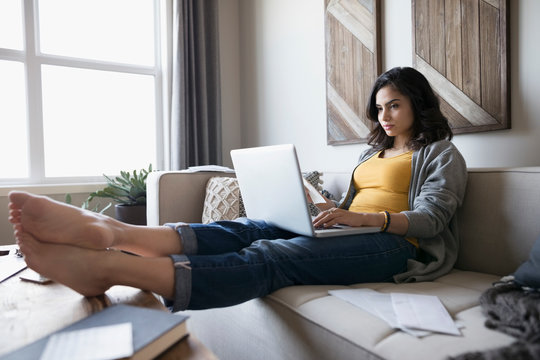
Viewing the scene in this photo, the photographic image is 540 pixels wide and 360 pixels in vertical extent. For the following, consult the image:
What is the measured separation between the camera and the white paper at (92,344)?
1.81 feet

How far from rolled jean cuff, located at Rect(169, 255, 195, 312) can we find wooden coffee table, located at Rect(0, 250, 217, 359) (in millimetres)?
61

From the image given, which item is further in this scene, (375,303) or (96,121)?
(96,121)

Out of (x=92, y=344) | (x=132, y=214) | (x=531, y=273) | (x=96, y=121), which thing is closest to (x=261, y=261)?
(x=92, y=344)

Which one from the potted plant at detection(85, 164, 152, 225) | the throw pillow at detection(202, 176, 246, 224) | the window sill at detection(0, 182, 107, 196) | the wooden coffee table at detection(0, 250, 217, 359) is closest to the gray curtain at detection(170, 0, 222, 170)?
the potted plant at detection(85, 164, 152, 225)

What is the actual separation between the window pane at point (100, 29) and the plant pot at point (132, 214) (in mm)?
1249

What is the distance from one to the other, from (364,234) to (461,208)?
1.33ft

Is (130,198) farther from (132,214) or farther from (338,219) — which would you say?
(338,219)

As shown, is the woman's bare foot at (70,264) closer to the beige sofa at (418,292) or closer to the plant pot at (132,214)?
A: the beige sofa at (418,292)

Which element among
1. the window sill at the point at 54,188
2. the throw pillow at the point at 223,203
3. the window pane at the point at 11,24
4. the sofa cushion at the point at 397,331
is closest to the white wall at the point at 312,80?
the sofa cushion at the point at 397,331

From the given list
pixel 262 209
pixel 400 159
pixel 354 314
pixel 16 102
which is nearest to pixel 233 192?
pixel 262 209

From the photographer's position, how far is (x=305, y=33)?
8.53 feet

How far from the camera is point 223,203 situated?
1.94m

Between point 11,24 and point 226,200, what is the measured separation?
79.2 inches

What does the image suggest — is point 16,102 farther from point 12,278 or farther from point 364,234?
point 364,234
